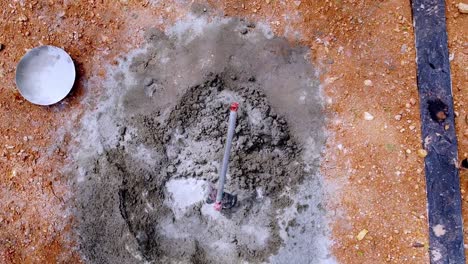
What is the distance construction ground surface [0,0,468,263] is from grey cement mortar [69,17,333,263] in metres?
0.01

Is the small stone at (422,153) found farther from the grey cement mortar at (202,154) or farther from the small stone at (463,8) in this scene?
the small stone at (463,8)

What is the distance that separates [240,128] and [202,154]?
364mm

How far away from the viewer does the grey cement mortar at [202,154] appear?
11.0 ft

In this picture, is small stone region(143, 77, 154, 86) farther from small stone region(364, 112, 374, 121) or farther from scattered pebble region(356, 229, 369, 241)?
scattered pebble region(356, 229, 369, 241)

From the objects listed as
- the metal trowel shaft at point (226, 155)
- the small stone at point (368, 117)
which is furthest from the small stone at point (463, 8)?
the metal trowel shaft at point (226, 155)

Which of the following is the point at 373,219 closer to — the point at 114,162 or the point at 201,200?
the point at 201,200

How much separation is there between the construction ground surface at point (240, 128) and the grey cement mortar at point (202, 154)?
12mm

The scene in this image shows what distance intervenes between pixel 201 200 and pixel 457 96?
7.33 feet

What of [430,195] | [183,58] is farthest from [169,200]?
[430,195]

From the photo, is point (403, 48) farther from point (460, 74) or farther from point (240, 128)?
point (240, 128)

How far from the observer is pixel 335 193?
341 cm

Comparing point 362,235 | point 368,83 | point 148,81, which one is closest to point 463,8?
point 368,83

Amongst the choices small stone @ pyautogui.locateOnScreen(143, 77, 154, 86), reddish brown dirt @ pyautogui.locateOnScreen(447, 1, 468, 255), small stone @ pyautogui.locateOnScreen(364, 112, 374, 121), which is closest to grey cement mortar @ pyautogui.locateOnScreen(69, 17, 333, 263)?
small stone @ pyautogui.locateOnScreen(143, 77, 154, 86)

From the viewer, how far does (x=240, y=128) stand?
339 cm
